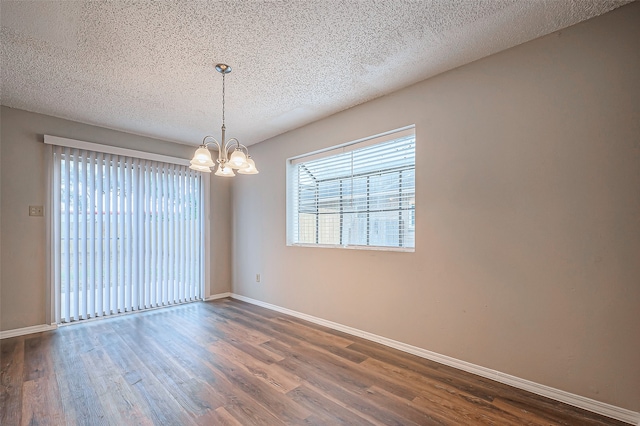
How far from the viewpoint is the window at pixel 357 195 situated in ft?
9.69

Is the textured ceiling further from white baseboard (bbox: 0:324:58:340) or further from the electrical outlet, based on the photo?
white baseboard (bbox: 0:324:58:340)

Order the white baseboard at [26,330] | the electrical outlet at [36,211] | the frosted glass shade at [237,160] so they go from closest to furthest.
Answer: the frosted glass shade at [237,160], the white baseboard at [26,330], the electrical outlet at [36,211]

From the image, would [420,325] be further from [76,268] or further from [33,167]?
[33,167]

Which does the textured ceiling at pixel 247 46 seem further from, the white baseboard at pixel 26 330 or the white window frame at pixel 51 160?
the white baseboard at pixel 26 330

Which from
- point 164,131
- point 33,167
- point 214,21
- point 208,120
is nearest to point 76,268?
point 33,167

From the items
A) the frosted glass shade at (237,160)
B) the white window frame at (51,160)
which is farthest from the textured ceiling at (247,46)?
the frosted glass shade at (237,160)

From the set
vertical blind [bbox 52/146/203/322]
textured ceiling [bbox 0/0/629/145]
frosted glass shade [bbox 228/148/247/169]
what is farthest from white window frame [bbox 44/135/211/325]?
frosted glass shade [bbox 228/148/247/169]

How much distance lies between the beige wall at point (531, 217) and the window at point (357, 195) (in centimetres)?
18

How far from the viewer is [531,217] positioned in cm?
214

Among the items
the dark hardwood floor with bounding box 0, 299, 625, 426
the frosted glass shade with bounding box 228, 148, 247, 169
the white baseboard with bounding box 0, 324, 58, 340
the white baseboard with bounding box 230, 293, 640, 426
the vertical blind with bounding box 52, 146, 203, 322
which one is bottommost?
the white baseboard with bounding box 0, 324, 58, 340

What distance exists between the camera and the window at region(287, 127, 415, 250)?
2953 mm

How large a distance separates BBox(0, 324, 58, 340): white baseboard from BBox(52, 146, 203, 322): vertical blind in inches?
4.8

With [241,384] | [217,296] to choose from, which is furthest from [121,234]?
[241,384]

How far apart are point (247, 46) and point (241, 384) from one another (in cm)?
265
